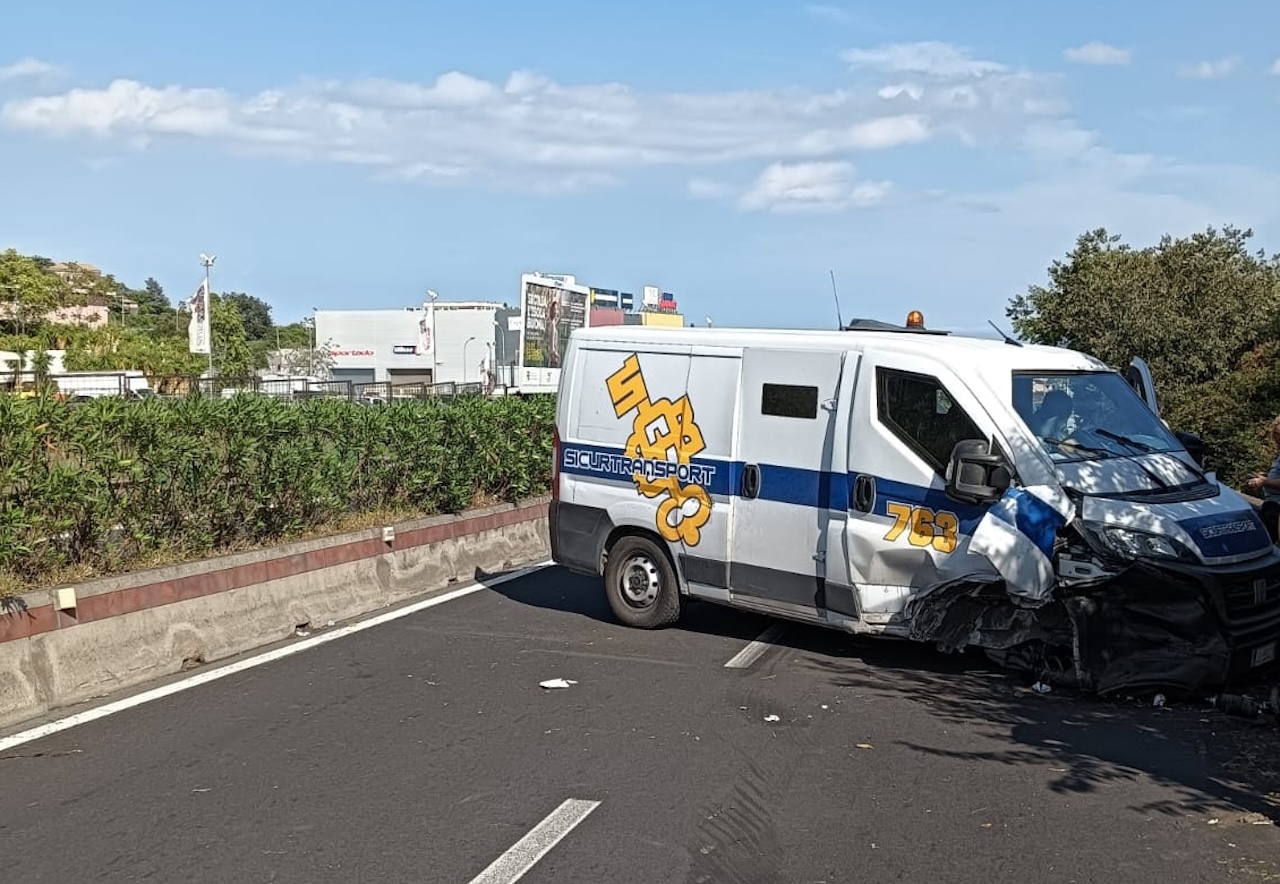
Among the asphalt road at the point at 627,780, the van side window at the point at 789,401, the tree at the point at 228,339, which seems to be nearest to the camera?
the asphalt road at the point at 627,780

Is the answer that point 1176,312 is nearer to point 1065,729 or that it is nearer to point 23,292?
point 1065,729

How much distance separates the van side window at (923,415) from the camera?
8.37 metres

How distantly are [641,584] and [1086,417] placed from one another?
12.0ft

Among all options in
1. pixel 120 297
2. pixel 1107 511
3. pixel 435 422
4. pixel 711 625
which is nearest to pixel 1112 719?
pixel 1107 511

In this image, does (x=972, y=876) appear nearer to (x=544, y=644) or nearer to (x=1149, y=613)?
(x=1149, y=613)

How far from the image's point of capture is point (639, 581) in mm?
10195

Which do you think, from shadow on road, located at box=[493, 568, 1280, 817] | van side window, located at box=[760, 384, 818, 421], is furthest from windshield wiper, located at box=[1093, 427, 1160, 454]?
van side window, located at box=[760, 384, 818, 421]

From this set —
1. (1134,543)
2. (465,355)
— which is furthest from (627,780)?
(465,355)

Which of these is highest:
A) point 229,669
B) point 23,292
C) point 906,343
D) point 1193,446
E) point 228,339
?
point 23,292

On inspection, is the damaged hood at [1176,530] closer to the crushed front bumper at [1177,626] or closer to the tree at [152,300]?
the crushed front bumper at [1177,626]

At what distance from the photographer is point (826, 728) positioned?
7.27 metres

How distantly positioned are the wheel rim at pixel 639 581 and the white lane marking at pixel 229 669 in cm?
187

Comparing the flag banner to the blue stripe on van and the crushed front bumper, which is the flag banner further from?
the crushed front bumper

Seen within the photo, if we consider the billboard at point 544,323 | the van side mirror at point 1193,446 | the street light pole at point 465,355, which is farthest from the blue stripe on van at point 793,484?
the street light pole at point 465,355
